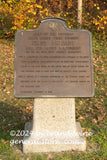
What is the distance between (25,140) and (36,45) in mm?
1665

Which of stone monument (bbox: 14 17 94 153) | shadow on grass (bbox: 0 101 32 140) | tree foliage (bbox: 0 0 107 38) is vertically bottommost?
shadow on grass (bbox: 0 101 32 140)

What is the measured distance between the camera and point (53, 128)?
3.55 meters

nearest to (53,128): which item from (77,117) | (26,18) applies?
(77,117)

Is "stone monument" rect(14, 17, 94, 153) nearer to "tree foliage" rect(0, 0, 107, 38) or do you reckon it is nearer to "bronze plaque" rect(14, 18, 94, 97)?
"bronze plaque" rect(14, 18, 94, 97)

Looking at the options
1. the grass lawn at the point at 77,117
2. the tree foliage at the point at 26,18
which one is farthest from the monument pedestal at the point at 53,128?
the tree foliage at the point at 26,18

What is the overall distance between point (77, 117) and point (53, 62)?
2.06 meters

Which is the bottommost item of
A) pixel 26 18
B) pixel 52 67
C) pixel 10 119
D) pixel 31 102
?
pixel 10 119

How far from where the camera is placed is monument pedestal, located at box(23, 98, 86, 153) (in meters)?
3.46

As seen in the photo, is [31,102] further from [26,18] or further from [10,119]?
[26,18]

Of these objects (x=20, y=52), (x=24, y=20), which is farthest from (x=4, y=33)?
(x=20, y=52)

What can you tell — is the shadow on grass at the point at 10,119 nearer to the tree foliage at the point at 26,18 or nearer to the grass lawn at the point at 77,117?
the grass lawn at the point at 77,117

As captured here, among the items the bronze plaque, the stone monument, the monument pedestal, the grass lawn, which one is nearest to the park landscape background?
the grass lawn

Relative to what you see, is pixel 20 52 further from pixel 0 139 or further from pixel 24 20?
pixel 24 20

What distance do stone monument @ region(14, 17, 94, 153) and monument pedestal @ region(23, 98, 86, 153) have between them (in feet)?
0.06
